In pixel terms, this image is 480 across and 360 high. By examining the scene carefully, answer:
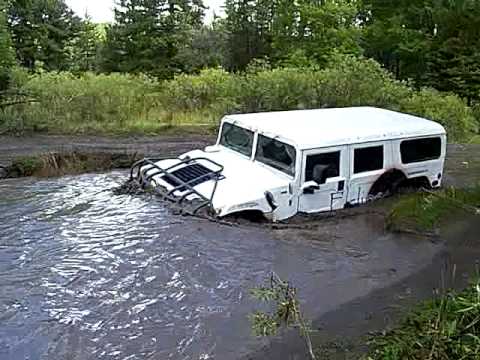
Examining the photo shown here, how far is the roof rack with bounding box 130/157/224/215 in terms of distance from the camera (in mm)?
8703

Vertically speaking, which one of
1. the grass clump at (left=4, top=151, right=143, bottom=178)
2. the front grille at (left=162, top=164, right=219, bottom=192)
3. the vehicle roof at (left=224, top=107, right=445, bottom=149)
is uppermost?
the vehicle roof at (left=224, top=107, right=445, bottom=149)

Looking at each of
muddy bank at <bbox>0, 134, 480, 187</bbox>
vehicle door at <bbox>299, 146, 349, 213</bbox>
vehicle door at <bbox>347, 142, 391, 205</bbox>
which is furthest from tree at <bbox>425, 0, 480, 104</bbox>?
vehicle door at <bbox>299, 146, 349, 213</bbox>

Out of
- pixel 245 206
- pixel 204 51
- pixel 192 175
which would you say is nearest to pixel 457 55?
pixel 204 51

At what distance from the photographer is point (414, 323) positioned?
4.29 meters

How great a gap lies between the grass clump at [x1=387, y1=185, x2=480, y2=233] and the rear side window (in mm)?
591

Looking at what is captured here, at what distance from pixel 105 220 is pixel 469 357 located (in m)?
6.13

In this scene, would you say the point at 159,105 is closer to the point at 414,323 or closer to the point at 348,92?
the point at 348,92

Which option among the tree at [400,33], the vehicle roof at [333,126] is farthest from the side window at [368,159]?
the tree at [400,33]

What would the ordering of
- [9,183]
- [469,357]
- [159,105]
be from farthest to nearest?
1. [159,105]
2. [9,183]
3. [469,357]

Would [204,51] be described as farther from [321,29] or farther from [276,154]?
[276,154]

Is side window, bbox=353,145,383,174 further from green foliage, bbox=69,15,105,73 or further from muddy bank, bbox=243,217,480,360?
green foliage, bbox=69,15,105,73

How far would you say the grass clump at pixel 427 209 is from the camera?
352 inches

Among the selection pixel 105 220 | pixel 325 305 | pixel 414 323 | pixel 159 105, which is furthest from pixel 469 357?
pixel 159 105

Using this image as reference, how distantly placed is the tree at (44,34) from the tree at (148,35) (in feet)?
7.31
